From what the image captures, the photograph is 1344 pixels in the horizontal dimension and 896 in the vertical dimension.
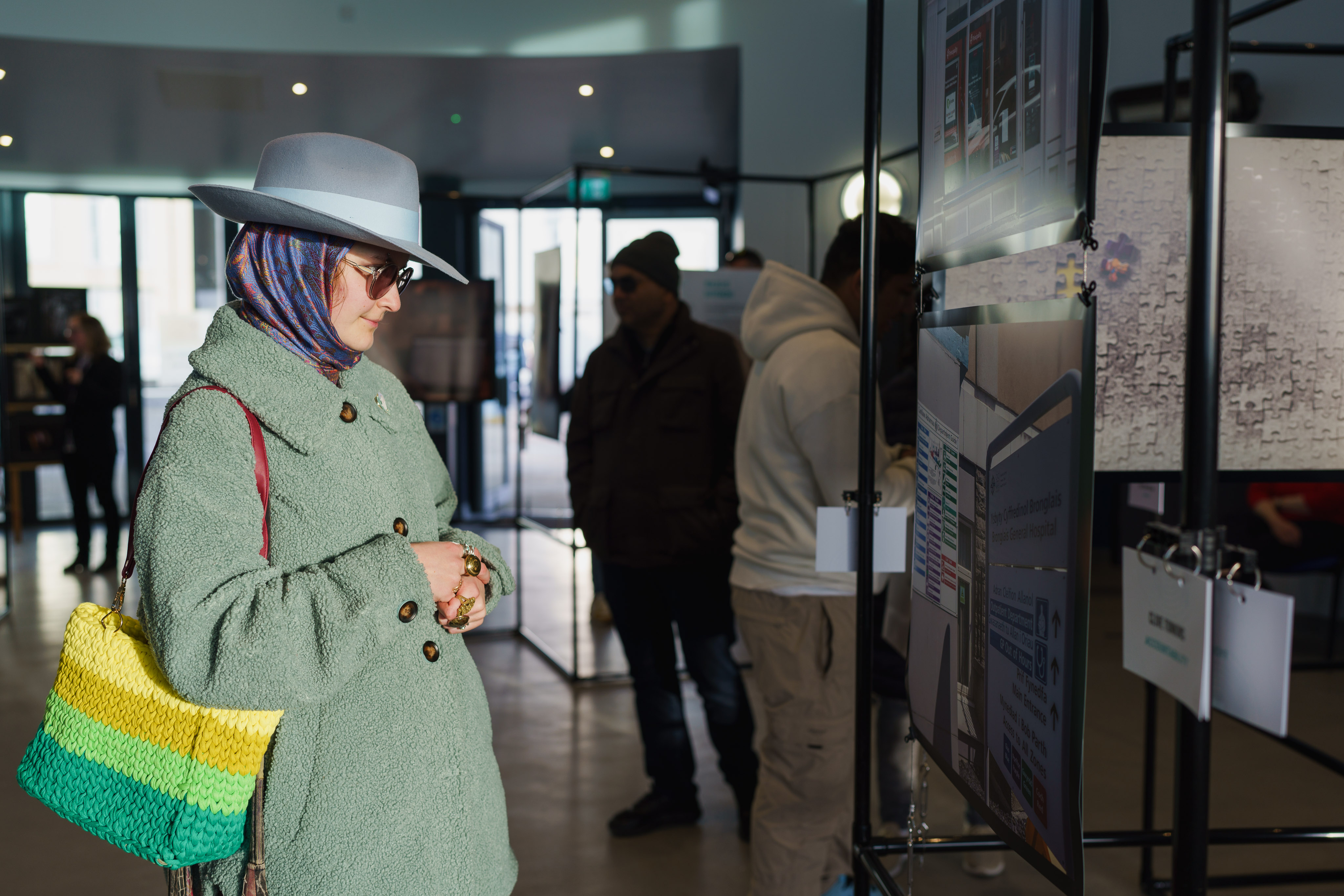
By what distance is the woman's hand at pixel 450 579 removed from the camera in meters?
1.28

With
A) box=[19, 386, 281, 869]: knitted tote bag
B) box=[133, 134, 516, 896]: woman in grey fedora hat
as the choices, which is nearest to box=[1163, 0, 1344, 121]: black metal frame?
box=[133, 134, 516, 896]: woman in grey fedora hat

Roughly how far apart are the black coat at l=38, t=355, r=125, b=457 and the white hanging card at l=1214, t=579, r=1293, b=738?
24.2 feet

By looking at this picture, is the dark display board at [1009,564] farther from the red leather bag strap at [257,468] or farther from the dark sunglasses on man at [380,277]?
the red leather bag strap at [257,468]

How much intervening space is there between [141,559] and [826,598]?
1509mm

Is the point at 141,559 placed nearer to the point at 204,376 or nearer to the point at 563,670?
the point at 204,376

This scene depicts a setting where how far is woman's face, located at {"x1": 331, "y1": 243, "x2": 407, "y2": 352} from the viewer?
1292 millimetres

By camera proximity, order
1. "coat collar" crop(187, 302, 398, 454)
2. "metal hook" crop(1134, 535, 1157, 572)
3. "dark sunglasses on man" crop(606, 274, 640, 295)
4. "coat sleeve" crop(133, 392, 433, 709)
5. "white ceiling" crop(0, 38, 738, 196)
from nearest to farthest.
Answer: "metal hook" crop(1134, 535, 1157, 572), "coat sleeve" crop(133, 392, 433, 709), "coat collar" crop(187, 302, 398, 454), "dark sunglasses on man" crop(606, 274, 640, 295), "white ceiling" crop(0, 38, 738, 196)

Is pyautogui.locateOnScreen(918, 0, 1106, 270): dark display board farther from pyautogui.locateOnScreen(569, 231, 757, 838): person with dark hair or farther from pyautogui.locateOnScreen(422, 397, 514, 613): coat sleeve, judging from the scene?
pyautogui.locateOnScreen(569, 231, 757, 838): person with dark hair

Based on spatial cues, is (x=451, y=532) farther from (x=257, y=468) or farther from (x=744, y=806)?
(x=744, y=806)

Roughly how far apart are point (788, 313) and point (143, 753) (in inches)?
63.2

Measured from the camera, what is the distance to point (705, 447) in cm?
326

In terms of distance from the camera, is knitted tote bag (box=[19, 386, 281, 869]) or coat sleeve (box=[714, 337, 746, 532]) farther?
coat sleeve (box=[714, 337, 746, 532])

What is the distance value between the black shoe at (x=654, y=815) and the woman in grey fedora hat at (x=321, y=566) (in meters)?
1.80

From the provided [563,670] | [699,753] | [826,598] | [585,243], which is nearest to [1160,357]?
[826,598]
